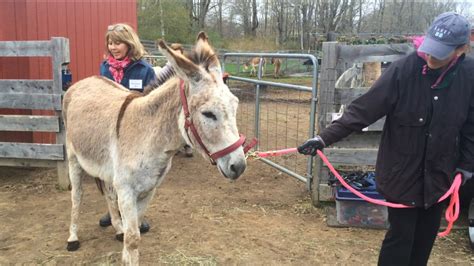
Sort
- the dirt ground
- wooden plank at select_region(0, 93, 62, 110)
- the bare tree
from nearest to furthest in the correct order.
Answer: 1. the dirt ground
2. wooden plank at select_region(0, 93, 62, 110)
3. the bare tree

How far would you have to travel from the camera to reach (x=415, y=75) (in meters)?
2.26

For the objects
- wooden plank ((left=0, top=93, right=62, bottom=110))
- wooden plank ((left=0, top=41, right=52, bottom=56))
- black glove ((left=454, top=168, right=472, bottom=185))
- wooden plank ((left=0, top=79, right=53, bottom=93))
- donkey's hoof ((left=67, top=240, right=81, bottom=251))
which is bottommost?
donkey's hoof ((left=67, top=240, right=81, bottom=251))

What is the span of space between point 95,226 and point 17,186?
181 centimetres

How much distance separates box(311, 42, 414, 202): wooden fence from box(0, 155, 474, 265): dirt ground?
2.43 ft

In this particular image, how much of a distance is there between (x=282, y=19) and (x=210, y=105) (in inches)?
1542

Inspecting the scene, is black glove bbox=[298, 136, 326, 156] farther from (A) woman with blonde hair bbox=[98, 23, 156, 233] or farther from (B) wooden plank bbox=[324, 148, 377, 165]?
(B) wooden plank bbox=[324, 148, 377, 165]

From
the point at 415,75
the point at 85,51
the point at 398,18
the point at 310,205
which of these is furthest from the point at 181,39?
the point at 415,75

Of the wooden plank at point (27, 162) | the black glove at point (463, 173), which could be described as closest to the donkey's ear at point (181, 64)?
the black glove at point (463, 173)

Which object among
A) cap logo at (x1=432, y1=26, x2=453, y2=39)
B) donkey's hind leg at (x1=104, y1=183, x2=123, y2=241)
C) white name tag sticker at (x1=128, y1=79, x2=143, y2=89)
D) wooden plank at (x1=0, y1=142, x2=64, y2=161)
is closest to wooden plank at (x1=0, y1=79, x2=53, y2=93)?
wooden plank at (x1=0, y1=142, x2=64, y2=161)

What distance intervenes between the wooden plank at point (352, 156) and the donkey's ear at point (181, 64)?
2318mm

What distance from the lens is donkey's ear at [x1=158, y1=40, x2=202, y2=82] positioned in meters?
2.39

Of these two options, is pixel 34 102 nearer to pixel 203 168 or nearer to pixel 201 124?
pixel 203 168

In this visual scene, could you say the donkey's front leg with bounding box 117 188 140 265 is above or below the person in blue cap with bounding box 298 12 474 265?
below

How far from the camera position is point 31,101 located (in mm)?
5023
